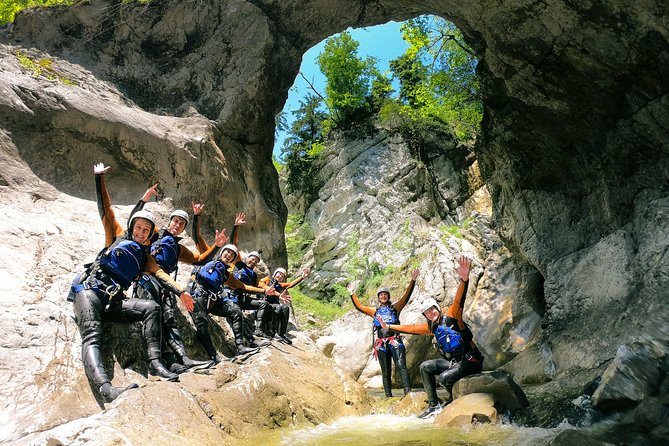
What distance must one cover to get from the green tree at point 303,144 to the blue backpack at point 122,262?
21038 mm

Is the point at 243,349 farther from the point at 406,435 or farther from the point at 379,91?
the point at 379,91

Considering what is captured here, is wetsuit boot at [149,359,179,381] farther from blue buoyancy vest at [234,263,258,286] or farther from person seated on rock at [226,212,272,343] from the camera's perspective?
blue buoyancy vest at [234,263,258,286]

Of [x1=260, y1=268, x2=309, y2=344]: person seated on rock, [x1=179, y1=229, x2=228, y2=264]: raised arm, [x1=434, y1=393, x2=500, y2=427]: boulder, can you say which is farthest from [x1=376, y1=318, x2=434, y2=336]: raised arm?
[x1=179, y1=229, x2=228, y2=264]: raised arm

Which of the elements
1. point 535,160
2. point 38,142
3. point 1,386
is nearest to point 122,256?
point 1,386

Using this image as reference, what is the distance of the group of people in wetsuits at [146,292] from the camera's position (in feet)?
17.0

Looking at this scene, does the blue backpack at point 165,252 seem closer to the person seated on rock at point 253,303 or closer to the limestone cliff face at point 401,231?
the person seated on rock at point 253,303

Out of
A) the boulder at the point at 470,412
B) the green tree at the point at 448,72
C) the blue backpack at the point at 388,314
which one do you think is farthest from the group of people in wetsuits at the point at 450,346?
the green tree at the point at 448,72

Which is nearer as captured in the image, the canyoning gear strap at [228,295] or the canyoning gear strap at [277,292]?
the canyoning gear strap at [228,295]

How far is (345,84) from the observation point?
26.5 metres

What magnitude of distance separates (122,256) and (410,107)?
20334mm

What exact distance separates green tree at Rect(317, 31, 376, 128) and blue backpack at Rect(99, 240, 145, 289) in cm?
2182

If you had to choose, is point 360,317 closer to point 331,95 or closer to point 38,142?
point 38,142

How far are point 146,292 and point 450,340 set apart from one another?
16.1 feet

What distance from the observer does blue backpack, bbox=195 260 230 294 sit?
7.80 m
